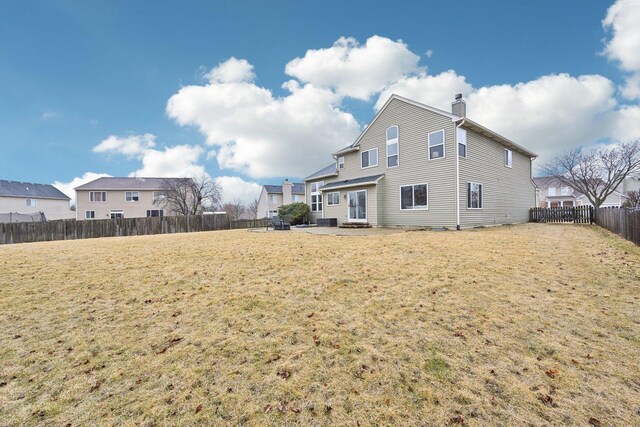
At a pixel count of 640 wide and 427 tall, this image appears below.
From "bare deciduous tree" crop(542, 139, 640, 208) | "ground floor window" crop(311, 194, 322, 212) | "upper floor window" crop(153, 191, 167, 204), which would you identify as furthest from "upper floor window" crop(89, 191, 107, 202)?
"bare deciduous tree" crop(542, 139, 640, 208)

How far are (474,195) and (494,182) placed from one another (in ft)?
9.56

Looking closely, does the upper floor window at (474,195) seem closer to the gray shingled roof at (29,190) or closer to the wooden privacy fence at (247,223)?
the wooden privacy fence at (247,223)

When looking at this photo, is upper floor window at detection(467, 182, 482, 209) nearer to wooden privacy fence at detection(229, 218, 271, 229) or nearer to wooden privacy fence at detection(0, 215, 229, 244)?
wooden privacy fence at detection(229, 218, 271, 229)

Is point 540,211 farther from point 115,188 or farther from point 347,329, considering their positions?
point 115,188

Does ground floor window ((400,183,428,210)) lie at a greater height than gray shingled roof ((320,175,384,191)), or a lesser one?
lesser

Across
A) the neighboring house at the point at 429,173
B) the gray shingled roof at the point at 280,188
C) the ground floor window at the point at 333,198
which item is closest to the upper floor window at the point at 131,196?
the gray shingled roof at the point at 280,188

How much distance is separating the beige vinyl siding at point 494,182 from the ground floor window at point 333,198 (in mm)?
8580

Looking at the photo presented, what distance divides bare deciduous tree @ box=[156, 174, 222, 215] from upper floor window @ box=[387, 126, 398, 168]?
25611 mm

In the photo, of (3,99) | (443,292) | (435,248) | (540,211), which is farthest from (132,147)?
(540,211)

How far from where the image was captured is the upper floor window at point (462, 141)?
14.9 meters

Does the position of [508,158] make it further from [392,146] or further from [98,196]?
[98,196]

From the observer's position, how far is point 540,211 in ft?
70.6

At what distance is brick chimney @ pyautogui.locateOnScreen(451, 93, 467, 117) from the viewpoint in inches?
618

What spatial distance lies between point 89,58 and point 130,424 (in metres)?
21.3
